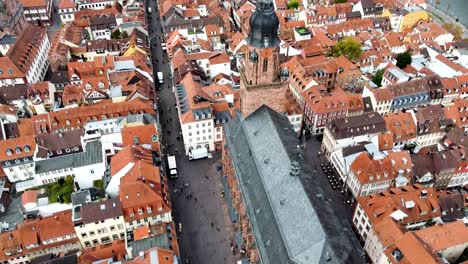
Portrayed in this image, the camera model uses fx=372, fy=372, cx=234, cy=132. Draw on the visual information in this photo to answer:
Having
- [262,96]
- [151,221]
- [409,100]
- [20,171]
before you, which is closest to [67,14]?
[20,171]

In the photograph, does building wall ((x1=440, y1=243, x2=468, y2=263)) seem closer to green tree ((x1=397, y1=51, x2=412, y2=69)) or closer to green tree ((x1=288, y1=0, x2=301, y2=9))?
green tree ((x1=397, y1=51, x2=412, y2=69))

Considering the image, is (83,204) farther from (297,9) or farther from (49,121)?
(297,9)

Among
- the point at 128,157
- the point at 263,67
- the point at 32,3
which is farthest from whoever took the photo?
the point at 32,3

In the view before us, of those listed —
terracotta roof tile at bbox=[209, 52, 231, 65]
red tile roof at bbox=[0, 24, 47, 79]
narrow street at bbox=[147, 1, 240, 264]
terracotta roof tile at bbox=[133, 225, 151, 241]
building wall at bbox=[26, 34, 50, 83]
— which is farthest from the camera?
building wall at bbox=[26, 34, 50, 83]

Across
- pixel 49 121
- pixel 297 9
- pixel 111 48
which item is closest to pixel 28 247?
pixel 49 121

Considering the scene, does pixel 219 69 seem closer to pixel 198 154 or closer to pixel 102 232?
pixel 198 154

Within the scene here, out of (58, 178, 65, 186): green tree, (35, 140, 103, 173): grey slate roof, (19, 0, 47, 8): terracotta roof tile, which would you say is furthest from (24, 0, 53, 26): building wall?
(58, 178, 65, 186): green tree
